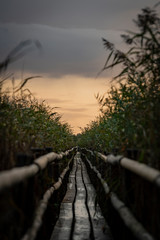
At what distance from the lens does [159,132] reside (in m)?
3.14

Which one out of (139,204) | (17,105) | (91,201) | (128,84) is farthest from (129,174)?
(91,201)

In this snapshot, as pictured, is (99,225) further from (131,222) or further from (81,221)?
(131,222)

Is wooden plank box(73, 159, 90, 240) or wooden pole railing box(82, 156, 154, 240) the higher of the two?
wooden pole railing box(82, 156, 154, 240)

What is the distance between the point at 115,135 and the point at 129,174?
1617 mm

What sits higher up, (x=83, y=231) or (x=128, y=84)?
(x=128, y=84)

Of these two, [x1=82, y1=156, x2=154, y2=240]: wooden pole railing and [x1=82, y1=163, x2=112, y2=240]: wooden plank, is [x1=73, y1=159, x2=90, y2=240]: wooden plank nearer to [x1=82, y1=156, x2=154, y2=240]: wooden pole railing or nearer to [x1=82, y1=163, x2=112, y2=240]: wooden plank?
[x1=82, y1=163, x2=112, y2=240]: wooden plank

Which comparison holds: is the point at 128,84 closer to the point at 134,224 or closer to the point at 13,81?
the point at 13,81

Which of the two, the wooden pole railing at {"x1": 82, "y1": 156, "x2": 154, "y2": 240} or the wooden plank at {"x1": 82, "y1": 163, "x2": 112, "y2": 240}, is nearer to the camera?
the wooden pole railing at {"x1": 82, "y1": 156, "x2": 154, "y2": 240}

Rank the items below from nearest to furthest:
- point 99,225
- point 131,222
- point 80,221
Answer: point 131,222
point 99,225
point 80,221

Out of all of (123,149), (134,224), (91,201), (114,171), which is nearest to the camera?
(134,224)

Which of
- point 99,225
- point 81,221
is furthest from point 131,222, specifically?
point 81,221

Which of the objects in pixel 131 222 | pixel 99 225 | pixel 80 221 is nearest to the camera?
pixel 131 222

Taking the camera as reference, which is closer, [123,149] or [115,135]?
[123,149]

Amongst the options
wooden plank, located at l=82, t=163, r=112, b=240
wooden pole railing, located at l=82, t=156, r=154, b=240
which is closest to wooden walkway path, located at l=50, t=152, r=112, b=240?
wooden plank, located at l=82, t=163, r=112, b=240
